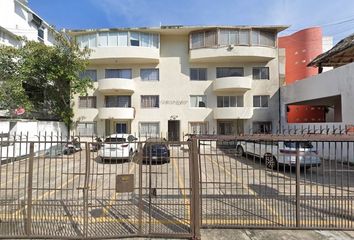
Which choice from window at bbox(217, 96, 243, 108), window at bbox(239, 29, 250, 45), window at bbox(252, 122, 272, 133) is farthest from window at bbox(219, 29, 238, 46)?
window at bbox(252, 122, 272, 133)

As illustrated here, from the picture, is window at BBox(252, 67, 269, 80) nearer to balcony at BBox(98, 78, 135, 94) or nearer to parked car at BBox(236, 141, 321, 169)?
balcony at BBox(98, 78, 135, 94)

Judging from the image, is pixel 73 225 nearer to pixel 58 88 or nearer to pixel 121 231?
pixel 121 231

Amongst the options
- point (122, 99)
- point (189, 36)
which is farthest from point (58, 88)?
point (189, 36)

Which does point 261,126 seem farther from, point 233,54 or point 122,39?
point 122,39

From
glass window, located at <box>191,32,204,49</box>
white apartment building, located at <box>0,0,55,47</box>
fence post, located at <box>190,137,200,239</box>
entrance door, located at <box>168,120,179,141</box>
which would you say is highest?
white apartment building, located at <box>0,0,55,47</box>

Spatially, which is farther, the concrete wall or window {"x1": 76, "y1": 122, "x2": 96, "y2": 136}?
window {"x1": 76, "y1": 122, "x2": 96, "y2": 136}

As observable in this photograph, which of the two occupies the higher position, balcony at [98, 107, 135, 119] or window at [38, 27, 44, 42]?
window at [38, 27, 44, 42]

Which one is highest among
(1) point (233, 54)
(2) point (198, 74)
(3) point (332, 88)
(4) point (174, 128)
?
(1) point (233, 54)

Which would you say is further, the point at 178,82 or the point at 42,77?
the point at 178,82

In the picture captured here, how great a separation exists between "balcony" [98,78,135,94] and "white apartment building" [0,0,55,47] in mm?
8356

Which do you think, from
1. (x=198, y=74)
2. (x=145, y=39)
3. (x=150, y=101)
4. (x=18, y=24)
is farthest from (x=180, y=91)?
(x=18, y=24)

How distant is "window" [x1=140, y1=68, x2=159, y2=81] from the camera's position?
21922mm

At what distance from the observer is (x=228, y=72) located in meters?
21.8

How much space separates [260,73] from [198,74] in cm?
584
